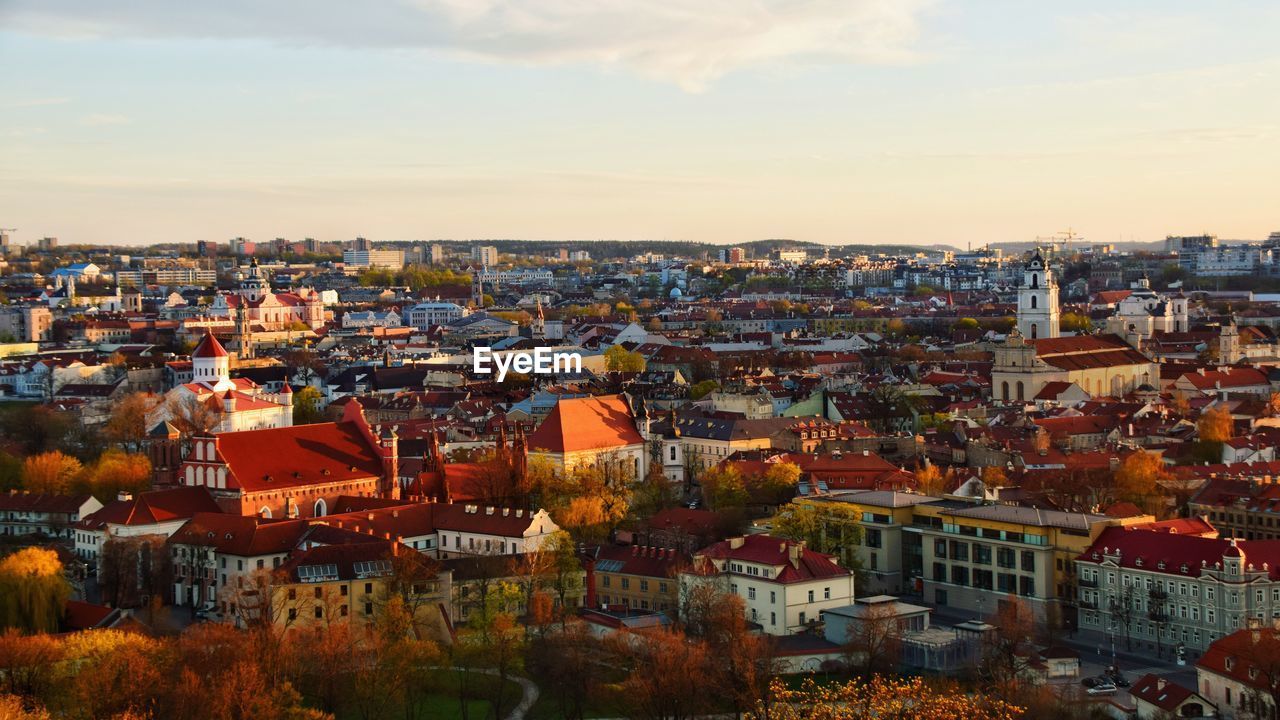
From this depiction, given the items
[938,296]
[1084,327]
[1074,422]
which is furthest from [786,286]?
[1074,422]

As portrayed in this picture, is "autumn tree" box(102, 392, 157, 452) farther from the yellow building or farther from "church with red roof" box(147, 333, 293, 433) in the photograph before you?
the yellow building

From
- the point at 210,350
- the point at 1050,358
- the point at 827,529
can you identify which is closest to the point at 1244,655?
the point at 827,529

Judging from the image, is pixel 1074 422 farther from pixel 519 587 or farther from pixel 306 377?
pixel 306 377

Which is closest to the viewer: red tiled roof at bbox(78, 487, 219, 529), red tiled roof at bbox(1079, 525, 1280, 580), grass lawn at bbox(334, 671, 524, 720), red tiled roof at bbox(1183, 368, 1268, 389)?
grass lawn at bbox(334, 671, 524, 720)

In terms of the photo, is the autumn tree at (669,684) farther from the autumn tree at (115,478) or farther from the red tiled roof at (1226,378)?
the red tiled roof at (1226,378)

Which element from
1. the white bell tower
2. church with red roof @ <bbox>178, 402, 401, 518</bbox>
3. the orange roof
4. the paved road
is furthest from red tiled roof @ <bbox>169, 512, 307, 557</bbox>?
the white bell tower

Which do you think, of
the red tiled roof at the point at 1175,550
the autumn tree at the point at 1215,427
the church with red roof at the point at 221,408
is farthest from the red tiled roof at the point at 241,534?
the autumn tree at the point at 1215,427
